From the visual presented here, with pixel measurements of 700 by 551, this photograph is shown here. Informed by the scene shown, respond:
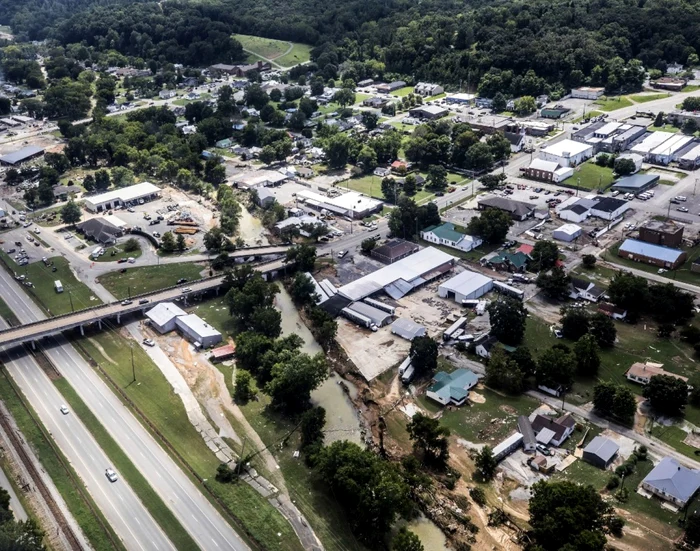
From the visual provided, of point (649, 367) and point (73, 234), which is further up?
point (649, 367)

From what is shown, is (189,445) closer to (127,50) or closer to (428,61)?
(428,61)

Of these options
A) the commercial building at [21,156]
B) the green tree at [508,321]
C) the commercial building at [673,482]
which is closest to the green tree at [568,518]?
the commercial building at [673,482]

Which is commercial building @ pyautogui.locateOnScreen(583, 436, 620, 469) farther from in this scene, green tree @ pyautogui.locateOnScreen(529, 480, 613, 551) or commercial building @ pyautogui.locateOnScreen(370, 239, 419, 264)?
commercial building @ pyautogui.locateOnScreen(370, 239, 419, 264)

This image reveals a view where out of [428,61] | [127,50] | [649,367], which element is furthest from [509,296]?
[127,50]

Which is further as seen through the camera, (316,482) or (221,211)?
(221,211)

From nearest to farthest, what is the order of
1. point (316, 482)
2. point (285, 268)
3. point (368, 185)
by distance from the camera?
point (316, 482), point (285, 268), point (368, 185)

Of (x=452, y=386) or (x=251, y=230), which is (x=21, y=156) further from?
(x=452, y=386)
